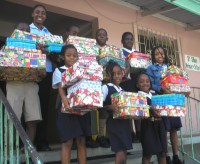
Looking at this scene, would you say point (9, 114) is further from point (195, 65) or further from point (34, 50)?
point (195, 65)

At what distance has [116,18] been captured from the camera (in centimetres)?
688

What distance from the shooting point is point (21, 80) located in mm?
3562

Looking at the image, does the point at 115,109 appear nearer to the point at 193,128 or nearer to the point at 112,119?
the point at 112,119

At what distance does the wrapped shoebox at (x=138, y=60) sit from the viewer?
4.05m

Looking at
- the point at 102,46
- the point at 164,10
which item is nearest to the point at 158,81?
the point at 102,46

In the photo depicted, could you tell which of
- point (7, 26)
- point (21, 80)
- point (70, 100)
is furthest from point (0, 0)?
point (70, 100)

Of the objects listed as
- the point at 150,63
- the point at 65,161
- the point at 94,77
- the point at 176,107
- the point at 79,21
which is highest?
the point at 79,21

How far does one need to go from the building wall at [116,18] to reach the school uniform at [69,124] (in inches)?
116

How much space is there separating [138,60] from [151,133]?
3.21ft

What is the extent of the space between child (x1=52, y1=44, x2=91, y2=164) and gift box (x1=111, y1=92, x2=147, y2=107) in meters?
0.38

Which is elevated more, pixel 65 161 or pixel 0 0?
pixel 0 0

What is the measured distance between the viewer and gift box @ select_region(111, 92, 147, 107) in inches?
125

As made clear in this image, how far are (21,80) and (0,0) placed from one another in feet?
11.5

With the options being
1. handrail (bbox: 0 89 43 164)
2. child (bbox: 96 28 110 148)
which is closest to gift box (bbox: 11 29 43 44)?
handrail (bbox: 0 89 43 164)
